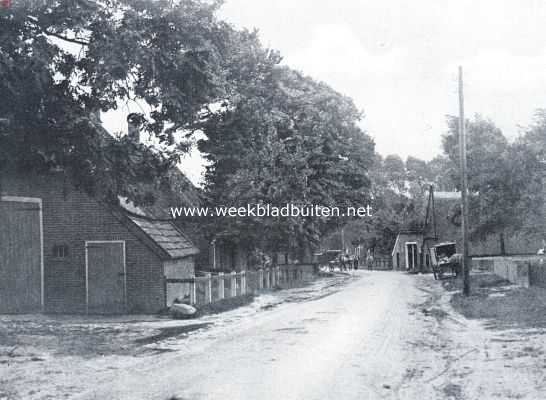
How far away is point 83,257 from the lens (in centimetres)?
2020

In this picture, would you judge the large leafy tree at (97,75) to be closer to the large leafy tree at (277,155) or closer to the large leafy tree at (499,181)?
the large leafy tree at (277,155)

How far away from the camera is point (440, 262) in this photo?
120 ft

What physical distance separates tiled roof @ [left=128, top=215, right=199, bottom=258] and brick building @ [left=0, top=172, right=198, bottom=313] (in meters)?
0.11

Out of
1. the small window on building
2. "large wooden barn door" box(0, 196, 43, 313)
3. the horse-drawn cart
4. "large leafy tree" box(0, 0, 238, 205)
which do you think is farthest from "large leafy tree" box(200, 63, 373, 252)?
"large leafy tree" box(0, 0, 238, 205)

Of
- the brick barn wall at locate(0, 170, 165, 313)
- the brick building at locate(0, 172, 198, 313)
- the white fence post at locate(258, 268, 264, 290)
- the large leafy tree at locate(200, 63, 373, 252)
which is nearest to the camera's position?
the brick building at locate(0, 172, 198, 313)

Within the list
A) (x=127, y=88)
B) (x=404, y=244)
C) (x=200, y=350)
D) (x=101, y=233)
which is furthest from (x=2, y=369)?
(x=404, y=244)

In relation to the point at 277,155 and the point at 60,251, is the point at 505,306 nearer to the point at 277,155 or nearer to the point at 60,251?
the point at 60,251

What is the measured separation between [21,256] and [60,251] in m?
1.22

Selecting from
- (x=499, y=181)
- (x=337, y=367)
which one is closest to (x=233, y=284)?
(x=337, y=367)

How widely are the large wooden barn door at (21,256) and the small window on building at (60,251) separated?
0.44 metres

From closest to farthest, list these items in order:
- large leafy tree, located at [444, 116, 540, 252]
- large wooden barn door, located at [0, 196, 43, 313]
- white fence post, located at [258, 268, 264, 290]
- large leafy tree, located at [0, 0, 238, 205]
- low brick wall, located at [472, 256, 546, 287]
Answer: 1. large leafy tree, located at [0, 0, 238, 205]
2. large wooden barn door, located at [0, 196, 43, 313]
3. low brick wall, located at [472, 256, 546, 287]
4. white fence post, located at [258, 268, 264, 290]
5. large leafy tree, located at [444, 116, 540, 252]

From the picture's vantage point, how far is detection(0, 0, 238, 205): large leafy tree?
1284cm

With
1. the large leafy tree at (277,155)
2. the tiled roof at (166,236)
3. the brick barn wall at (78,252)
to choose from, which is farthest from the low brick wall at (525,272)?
the brick barn wall at (78,252)

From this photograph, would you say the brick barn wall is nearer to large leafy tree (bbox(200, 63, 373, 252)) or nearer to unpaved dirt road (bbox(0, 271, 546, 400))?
unpaved dirt road (bbox(0, 271, 546, 400))
